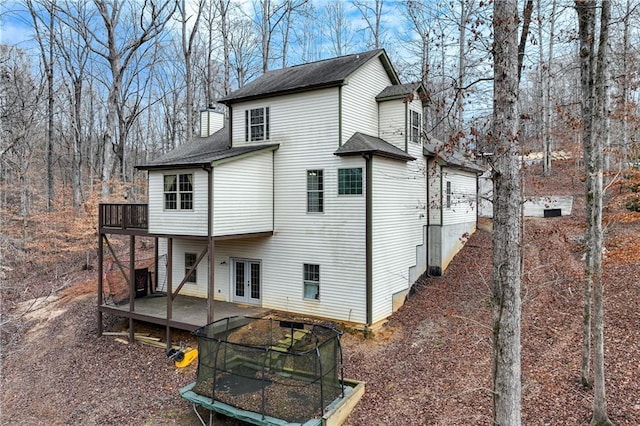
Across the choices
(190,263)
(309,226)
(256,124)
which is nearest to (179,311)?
(190,263)

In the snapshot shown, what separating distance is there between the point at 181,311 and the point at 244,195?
4571 millimetres

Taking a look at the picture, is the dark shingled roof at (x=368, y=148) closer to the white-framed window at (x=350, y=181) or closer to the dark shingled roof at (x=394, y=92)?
the white-framed window at (x=350, y=181)

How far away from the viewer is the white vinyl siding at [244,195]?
1177cm

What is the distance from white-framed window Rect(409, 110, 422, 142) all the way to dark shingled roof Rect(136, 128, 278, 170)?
205 inches

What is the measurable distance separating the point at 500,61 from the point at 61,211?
934 inches

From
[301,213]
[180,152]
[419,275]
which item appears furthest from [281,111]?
[419,275]

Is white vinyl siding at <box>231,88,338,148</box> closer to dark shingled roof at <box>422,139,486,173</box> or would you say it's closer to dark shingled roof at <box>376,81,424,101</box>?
dark shingled roof at <box>376,81,424,101</box>

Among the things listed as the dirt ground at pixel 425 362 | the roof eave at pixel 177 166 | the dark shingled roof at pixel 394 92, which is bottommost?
the dirt ground at pixel 425 362

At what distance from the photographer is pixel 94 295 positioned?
57.4 ft

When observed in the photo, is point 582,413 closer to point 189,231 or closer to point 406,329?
point 406,329

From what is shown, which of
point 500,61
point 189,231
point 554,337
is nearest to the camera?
point 500,61

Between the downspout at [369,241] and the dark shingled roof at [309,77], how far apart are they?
2.96 metres

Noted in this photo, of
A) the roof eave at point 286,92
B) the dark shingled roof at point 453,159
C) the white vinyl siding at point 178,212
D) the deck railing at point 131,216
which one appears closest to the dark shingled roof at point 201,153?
the white vinyl siding at point 178,212

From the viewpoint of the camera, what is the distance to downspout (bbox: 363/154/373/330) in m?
12.0
